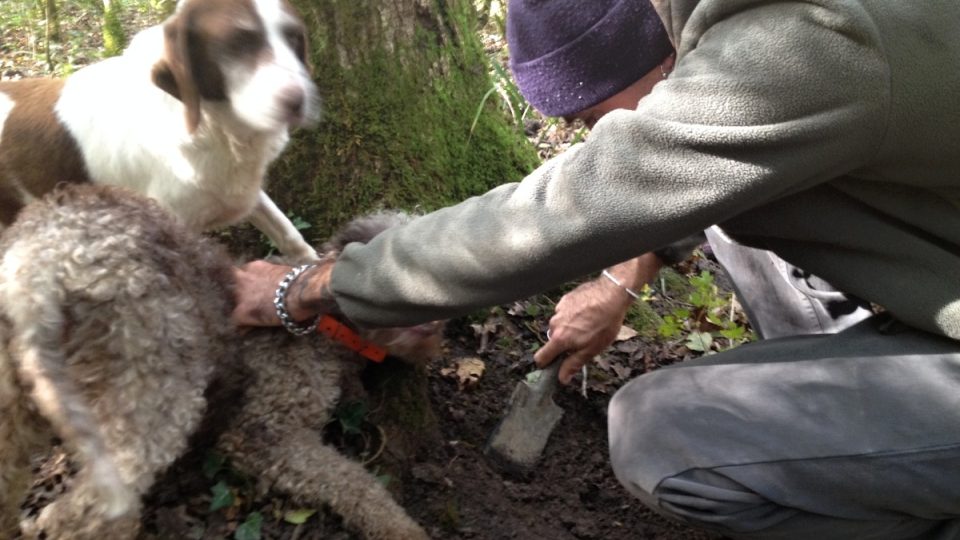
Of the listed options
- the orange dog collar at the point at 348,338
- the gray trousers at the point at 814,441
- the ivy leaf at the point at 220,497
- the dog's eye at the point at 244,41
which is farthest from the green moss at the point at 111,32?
the gray trousers at the point at 814,441

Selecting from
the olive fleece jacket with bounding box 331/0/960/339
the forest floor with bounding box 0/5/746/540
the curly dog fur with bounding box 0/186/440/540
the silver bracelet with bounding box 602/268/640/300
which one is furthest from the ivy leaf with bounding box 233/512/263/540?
the silver bracelet with bounding box 602/268/640/300

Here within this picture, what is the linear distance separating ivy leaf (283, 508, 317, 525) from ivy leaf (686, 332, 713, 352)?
2159 millimetres

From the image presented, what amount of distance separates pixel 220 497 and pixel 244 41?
164 cm

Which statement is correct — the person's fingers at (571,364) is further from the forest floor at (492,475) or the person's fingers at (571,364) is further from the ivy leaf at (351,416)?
the ivy leaf at (351,416)

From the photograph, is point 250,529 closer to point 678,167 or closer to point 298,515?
point 298,515

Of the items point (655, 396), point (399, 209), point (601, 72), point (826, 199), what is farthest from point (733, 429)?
point (399, 209)

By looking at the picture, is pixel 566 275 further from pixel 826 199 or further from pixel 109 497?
pixel 109 497

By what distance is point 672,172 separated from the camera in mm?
2234

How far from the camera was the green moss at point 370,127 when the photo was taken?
3.84 meters

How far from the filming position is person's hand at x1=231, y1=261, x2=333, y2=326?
9.55ft

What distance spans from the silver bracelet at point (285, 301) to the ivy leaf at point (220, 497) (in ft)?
1.94

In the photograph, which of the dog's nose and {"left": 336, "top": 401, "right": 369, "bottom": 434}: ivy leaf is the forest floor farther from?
the dog's nose

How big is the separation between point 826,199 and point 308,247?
212 cm

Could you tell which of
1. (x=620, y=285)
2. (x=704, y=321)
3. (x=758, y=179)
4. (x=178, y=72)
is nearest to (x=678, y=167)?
(x=758, y=179)
